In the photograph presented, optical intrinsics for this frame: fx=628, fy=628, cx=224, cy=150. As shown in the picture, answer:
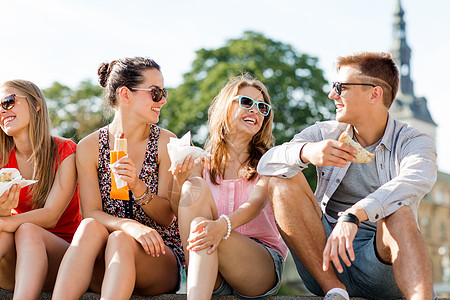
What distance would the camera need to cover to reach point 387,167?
13.6ft

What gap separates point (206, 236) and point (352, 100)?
4.94ft

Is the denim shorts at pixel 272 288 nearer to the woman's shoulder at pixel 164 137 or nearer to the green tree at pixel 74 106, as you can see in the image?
the woman's shoulder at pixel 164 137

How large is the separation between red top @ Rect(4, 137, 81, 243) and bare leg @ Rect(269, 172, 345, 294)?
1.61m

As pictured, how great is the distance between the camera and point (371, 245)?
379cm

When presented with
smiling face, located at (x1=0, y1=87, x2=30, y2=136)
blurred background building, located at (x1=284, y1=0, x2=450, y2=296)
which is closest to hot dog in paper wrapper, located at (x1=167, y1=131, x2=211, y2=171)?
smiling face, located at (x1=0, y1=87, x2=30, y2=136)

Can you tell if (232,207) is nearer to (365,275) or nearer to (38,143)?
(365,275)

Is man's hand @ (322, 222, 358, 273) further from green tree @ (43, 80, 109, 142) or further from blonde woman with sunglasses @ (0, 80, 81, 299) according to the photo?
green tree @ (43, 80, 109, 142)

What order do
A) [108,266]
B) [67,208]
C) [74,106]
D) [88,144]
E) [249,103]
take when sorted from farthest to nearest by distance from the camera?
[74,106] < [249,103] < [67,208] < [88,144] < [108,266]

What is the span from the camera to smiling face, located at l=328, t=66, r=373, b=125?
171 inches

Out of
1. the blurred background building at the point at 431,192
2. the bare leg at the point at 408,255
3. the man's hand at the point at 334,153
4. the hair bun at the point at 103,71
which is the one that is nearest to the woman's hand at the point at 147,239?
the man's hand at the point at 334,153

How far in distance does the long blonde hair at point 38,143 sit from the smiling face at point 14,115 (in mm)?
31

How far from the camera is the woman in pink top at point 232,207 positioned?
11.9 feet

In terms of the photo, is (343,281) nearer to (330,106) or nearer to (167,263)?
(167,263)

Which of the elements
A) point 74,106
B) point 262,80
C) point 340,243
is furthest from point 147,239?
point 74,106
